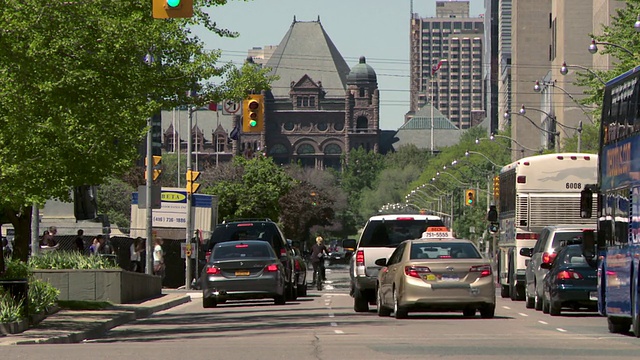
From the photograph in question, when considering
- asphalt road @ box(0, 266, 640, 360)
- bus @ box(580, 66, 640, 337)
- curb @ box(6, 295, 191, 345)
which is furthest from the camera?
curb @ box(6, 295, 191, 345)

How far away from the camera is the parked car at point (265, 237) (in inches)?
1464

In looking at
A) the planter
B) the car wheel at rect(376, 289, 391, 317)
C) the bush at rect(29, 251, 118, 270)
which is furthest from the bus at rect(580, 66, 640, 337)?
the bush at rect(29, 251, 118, 270)

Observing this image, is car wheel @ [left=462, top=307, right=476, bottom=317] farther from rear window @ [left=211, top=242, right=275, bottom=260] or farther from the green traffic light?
the green traffic light

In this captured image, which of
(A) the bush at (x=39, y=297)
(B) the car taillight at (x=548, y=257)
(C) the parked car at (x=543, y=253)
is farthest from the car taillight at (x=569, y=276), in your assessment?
(A) the bush at (x=39, y=297)

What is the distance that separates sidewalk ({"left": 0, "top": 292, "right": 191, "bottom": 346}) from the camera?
21.6 meters

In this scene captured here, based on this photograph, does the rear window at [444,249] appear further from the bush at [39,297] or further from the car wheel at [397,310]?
the bush at [39,297]

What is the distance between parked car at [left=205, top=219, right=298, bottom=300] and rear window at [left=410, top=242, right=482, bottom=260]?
10.2 meters

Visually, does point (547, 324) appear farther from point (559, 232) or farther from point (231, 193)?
point (231, 193)

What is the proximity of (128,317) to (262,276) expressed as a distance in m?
4.84

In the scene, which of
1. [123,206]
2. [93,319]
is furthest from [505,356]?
[123,206]

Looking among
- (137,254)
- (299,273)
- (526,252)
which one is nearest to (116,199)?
(137,254)

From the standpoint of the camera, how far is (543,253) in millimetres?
32281

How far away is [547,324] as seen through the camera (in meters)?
25.5

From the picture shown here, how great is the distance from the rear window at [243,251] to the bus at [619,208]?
10.8 meters
